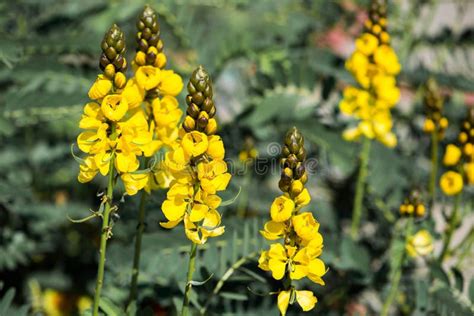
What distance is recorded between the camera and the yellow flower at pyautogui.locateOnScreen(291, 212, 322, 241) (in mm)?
1592

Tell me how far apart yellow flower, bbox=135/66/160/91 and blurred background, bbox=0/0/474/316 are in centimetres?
63

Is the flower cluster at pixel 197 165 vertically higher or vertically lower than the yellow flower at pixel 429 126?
lower

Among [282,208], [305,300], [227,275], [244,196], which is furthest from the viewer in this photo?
[244,196]

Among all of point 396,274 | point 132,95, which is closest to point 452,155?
point 396,274

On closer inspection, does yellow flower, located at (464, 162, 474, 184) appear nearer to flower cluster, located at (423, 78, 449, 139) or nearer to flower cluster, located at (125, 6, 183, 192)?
flower cluster, located at (423, 78, 449, 139)

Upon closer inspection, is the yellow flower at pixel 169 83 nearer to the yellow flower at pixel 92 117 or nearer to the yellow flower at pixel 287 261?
the yellow flower at pixel 92 117

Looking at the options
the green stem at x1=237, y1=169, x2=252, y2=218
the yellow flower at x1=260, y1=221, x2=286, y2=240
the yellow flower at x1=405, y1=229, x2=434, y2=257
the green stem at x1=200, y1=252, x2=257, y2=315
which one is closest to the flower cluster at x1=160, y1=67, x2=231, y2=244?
the yellow flower at x1=260, y1=221, x2=286, y2=240

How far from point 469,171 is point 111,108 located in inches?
51.1

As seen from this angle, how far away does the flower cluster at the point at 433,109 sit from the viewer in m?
2.59

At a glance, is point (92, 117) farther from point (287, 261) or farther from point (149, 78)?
point (287, 261)

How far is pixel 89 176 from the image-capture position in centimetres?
171

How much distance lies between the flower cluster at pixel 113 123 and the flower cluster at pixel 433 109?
1237 millimetres

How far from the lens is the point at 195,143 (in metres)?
1.59

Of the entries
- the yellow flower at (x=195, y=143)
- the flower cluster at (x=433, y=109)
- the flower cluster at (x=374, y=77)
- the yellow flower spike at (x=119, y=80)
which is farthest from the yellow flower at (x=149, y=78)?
the flower cluster at (x=433, y=109)
